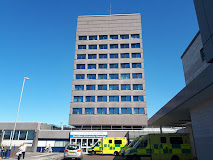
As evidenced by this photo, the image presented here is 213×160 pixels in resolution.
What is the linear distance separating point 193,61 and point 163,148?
11677mm

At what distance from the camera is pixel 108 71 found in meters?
40.1

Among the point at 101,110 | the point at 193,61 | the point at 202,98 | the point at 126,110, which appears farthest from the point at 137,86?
the point at 202,98

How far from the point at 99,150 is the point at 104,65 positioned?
73.5ft

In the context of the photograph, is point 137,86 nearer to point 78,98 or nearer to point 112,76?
point 112,76

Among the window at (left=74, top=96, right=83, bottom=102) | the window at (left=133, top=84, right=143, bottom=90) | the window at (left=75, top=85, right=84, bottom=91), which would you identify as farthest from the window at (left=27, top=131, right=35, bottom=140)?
the window at (left=133, top=84, right=143, bottom=90)

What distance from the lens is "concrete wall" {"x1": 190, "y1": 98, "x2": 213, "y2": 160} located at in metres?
10.4

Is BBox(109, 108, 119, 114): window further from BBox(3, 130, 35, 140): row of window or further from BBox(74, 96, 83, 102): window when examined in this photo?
BBox(3, 130, 35, 140): row of window

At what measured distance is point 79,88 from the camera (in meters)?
39.3

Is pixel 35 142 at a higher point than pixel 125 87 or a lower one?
lower

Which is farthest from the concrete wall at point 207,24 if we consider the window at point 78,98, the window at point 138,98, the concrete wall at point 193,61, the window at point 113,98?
the window at point 78,98

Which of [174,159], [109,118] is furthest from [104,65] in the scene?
[174,159]

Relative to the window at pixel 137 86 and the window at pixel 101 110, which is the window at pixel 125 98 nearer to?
the window at pixel 137 86

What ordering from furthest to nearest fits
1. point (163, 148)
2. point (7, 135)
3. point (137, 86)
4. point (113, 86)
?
point (113, 86) < point (137, 86) < point (7, 135) < point (163, 148)

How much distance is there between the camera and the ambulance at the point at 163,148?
564 inches
